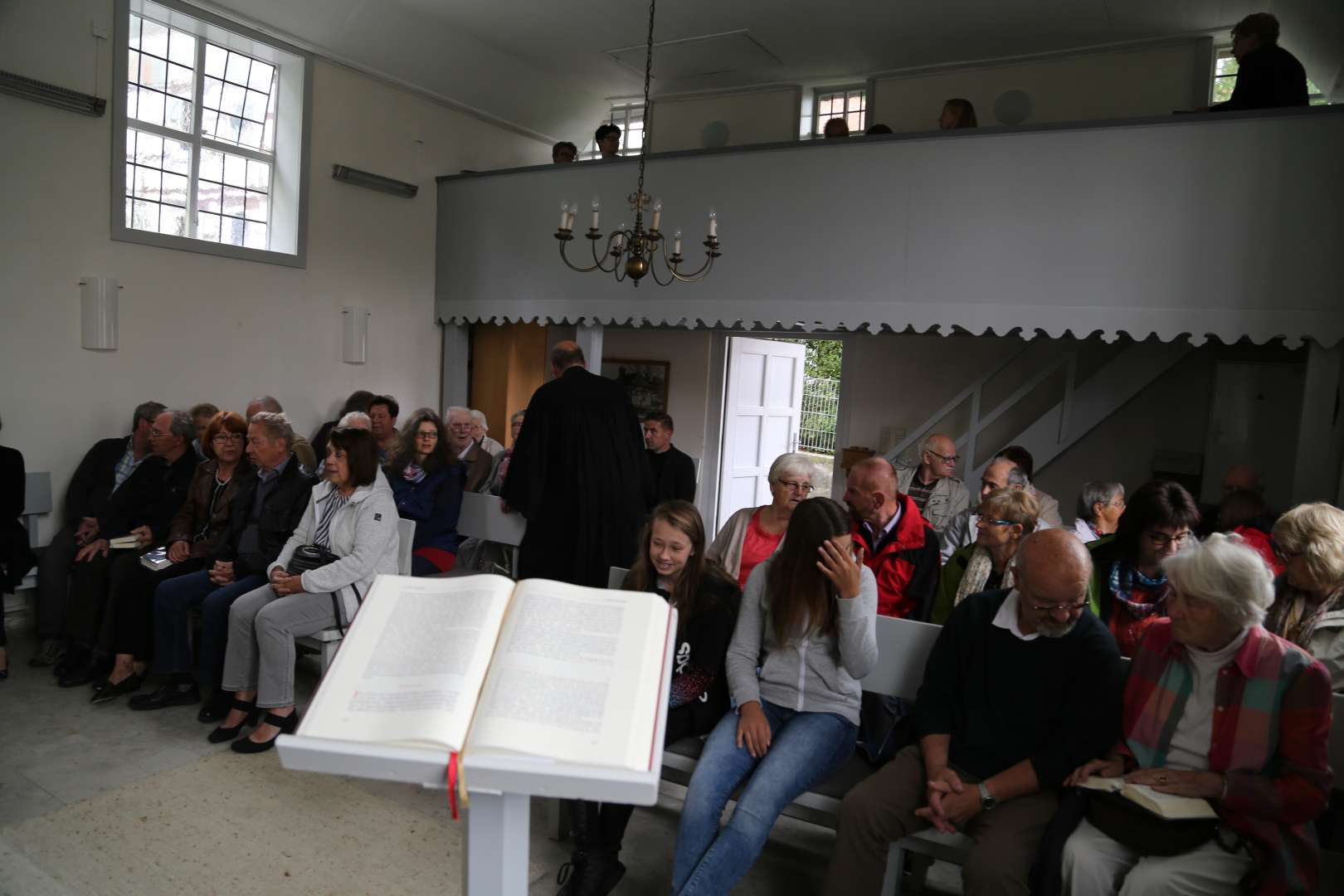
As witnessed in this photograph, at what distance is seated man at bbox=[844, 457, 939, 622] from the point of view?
3.45 metres

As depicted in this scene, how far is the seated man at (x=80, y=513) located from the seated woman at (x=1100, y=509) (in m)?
5.37

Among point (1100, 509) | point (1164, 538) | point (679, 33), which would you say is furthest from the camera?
point (679, 33)

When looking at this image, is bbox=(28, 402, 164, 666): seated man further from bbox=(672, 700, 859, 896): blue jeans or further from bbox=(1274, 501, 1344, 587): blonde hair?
bbox=(1274, 501, 1344, 587): blonde hair

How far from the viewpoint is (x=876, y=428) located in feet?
27.7

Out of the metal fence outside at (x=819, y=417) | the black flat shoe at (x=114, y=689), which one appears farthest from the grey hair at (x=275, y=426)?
the metal fence outside at (x=819, y=417)

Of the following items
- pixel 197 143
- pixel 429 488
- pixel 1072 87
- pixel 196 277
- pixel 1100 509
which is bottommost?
pixel 429 488

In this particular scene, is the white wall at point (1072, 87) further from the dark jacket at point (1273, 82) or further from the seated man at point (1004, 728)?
the seated man at point (1004, 728)

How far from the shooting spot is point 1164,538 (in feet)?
9.21

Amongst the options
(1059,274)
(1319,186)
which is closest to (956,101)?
(1059,274)

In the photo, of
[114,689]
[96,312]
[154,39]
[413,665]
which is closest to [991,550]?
[413,665]

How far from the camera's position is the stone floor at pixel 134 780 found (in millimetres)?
2965

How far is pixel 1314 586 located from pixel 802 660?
1.60 m

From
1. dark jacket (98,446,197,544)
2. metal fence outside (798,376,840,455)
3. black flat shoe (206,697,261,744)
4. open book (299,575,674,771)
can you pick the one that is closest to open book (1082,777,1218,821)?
open book (299,575,674,771)

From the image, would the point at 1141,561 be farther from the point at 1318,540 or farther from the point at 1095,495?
the point at 1095,495
